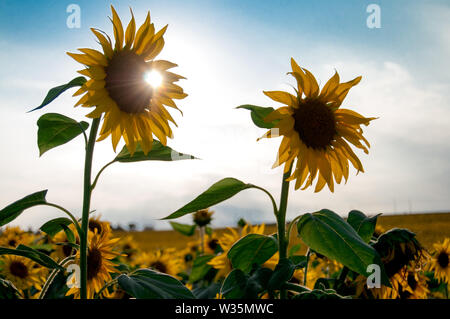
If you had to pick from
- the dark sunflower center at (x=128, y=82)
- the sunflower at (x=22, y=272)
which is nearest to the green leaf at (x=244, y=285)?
the dark sunflower center at (x=128, y=82)

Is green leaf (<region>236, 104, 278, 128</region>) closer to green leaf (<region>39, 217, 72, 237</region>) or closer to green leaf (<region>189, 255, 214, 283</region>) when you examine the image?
green leaf (<region>39, 217, 72, 237</region>)

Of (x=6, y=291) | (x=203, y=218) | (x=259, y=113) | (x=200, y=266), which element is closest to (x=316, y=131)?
(x=259, y=113)

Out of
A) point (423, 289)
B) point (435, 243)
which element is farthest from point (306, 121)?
point (435, 243)

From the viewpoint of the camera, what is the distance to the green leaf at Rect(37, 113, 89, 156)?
1.15m

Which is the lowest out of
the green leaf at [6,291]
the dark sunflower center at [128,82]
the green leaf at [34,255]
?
the green leaf at [6,291]

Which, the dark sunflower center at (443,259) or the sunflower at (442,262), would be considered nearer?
the sunflower at (442,262)

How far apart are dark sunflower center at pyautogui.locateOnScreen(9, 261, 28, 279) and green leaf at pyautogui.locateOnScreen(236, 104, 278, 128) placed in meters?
2.56

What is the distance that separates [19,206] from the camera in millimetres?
1054

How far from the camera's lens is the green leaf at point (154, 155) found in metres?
1.13

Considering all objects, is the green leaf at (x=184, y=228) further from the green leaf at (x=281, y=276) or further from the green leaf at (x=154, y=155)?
the green leaf at (x=281, y=276)

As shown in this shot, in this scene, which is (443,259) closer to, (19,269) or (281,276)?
(281,276)

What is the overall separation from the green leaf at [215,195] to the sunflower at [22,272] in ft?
7.40
